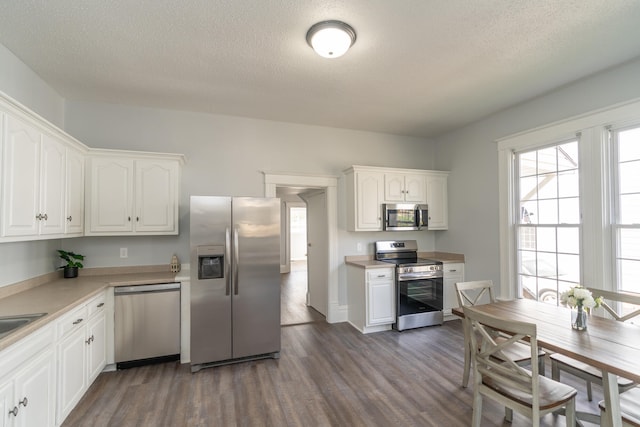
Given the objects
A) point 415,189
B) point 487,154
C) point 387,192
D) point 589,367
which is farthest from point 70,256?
point 487,154

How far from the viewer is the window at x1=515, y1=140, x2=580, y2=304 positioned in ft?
10.2

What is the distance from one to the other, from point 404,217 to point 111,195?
3772mm

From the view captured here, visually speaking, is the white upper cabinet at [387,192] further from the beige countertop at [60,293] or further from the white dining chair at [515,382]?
the beige countertop at [60,293]

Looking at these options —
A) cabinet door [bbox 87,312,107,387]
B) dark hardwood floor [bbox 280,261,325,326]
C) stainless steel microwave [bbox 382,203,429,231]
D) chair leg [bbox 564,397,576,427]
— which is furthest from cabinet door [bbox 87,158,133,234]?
chair leg [bbox 564,397,576,427]

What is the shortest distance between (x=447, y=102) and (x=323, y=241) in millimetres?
2563

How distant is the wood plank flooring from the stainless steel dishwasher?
5.9 inches

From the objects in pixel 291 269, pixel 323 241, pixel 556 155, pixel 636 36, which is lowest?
pixel 291 269

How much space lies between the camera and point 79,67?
2.70 m

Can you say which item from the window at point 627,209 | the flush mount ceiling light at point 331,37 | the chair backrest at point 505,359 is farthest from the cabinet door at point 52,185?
the window at point 627,209

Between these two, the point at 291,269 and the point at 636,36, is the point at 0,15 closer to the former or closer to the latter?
the point at 636,36

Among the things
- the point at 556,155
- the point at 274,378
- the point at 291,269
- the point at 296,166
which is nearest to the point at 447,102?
the point at 556,155

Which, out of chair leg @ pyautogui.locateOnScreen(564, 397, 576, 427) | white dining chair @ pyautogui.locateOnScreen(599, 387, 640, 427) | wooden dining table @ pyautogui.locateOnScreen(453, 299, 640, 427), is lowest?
chair leg @ pyautogui.locateOnScreen(564, 397, 576, 427)

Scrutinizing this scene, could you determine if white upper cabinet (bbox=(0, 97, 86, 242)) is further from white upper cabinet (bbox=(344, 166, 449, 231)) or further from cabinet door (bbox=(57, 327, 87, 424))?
white upper cabinet (bbox=(344, 166, 449, 231))

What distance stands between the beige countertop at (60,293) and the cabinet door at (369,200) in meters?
2.53
